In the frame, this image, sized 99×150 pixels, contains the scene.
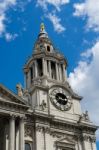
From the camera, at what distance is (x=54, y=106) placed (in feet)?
142

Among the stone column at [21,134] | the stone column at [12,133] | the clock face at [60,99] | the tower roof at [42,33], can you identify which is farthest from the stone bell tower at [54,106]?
the stone column at [12,133]

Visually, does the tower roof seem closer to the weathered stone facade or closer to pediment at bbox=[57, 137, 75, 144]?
the weathered stone facade

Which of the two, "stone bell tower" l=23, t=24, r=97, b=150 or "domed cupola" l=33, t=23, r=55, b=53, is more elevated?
"domed cupola" l=33, t=23, r=55, b=53

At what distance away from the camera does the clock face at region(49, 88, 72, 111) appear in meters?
43.8

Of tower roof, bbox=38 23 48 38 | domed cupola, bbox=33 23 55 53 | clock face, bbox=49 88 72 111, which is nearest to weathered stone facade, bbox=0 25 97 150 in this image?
clock face, bbox=49 88 72 111

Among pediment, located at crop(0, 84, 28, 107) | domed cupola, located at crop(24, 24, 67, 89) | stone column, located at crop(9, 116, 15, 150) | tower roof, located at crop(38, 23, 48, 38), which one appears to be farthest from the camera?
tower roof, located at crop(38, 23, 48, 38)

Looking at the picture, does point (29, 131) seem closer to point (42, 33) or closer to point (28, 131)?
point (28, 131)

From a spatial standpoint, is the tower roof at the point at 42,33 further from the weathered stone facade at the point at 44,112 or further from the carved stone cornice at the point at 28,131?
the carved stone cornice at the point at 28,131

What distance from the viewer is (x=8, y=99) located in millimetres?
36594

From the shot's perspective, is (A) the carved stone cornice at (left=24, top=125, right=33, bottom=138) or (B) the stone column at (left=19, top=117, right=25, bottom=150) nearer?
(B) the stone column at (left=19, top=117, right=25, bottom=150)

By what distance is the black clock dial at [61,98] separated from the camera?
146 ft

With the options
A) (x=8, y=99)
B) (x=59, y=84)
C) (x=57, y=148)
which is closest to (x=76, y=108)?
(x=59, y=84)

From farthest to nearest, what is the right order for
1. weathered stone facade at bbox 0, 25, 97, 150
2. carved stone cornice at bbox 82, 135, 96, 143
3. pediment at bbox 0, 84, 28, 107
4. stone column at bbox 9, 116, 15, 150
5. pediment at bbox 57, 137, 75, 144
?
carved stone cornice at bbox 82, 135, 96, 143 < pediment at bbox 57, 137, 75, 144 < pediment at bbox 0, 84, 28, 107 < weathered stone facade at bbox 0, 25, 97, 150 < stone column at bbox 9, 116, 15, 150

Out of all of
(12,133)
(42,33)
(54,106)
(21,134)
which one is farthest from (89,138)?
(42,33)
